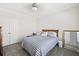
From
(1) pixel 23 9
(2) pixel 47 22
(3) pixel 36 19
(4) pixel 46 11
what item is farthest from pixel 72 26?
(1) pixel 23 9

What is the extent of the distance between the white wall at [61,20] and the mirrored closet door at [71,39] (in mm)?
93

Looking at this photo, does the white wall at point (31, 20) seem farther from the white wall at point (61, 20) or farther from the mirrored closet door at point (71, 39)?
the mirrored closet door at point (71, 39)

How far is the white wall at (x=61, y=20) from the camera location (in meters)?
1.54

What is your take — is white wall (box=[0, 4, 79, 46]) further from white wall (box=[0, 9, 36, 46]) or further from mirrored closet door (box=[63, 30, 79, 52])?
mirrored closet door (box=[63, 30, 79, 52])

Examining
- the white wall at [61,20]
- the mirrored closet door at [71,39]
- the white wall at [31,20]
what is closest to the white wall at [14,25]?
the white wall at [31,20]

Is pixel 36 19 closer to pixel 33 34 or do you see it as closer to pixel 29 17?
pixel 29 17

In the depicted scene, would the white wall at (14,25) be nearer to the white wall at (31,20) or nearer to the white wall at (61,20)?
the white wall at (31,20)

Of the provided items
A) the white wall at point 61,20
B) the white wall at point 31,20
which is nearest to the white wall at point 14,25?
the white wall at point 31,20

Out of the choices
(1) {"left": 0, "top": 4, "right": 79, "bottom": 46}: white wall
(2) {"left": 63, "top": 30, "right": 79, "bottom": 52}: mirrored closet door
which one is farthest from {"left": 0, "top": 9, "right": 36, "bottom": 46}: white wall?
(2) {"left": 63, "top": 30, "right": 79, "bottom": 52}: mirrored closet door

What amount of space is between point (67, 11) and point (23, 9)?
0.91 m

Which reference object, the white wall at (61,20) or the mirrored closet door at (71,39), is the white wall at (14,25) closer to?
the white wall at (61,20)

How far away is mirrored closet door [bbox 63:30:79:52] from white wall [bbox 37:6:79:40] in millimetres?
93

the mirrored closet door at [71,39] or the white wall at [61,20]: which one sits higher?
the white wall at [61,20]

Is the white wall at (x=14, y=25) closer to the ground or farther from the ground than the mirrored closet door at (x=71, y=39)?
farther from the ground
